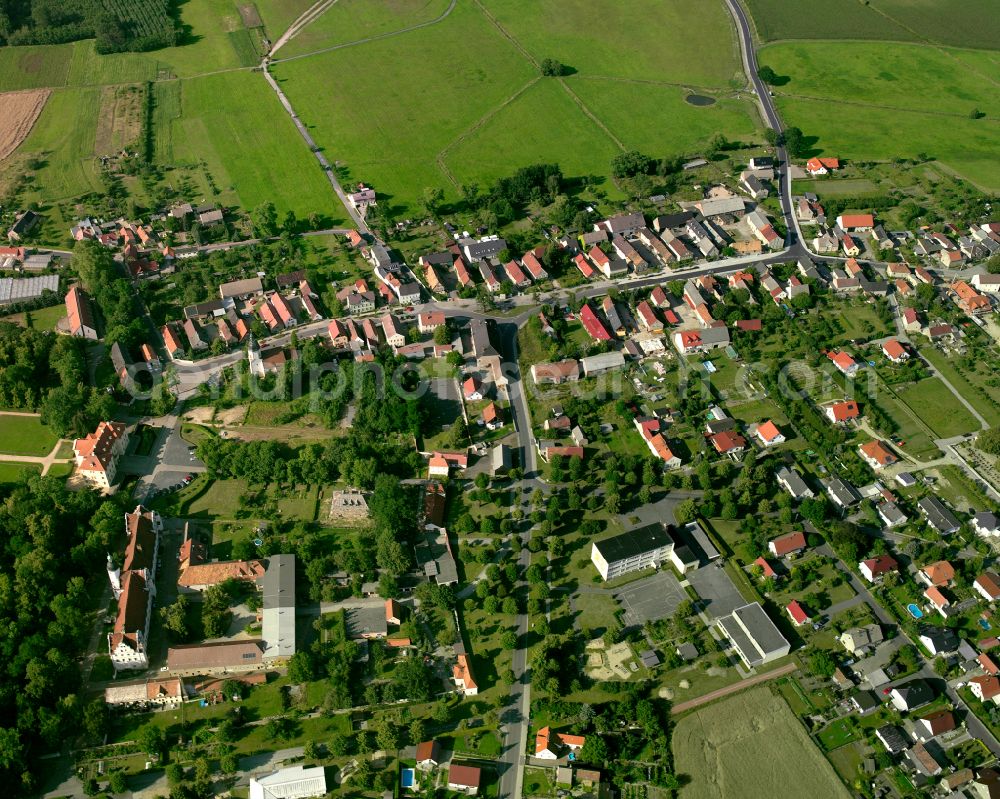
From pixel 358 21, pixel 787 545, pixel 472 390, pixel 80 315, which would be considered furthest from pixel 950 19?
pixel 80 315

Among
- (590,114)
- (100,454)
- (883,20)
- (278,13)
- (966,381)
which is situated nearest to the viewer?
(100,454)

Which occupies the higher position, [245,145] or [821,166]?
[245,145]

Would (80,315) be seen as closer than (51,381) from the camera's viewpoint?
No

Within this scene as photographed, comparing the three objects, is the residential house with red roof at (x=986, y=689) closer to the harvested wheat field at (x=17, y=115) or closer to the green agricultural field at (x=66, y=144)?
the green agricultural field at (x=66, y=144)

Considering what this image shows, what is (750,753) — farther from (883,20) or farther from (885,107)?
(883,20)

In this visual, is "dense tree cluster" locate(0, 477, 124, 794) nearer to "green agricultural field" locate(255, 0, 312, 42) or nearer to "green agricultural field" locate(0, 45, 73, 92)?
"green agricultural field" locate(0, 45, 73, 92)

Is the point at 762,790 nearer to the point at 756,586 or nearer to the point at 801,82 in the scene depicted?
the point at 756,586

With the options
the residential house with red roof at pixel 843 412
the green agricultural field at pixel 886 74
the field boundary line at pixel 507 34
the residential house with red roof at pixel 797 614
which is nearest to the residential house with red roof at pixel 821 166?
the green agricultural field at pixel 886 74
